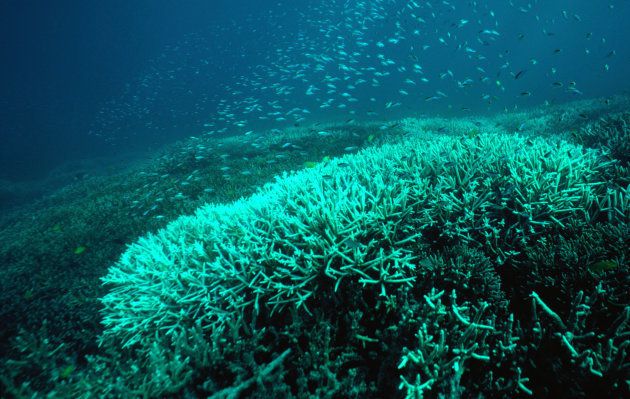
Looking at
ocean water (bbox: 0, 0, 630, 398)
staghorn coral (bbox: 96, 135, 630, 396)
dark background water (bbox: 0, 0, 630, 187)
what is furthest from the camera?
dark background water (bbox: 0, 0, 630, 187)

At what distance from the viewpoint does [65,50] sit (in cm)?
10219

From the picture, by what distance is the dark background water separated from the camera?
72438 millimetres

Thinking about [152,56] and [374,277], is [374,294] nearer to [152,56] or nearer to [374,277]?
[374,277]

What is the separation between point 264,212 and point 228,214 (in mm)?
761

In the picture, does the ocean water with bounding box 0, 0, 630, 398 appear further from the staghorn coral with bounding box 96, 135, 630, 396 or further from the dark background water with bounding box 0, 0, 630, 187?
the dark background water with bounding box 0, 0, 630, 187

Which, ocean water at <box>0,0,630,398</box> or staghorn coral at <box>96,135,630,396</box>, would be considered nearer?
ocean water at <box>0,0,630,398</box>

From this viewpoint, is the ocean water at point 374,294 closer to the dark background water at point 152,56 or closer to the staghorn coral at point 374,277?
the staghorn coral at point 374,277

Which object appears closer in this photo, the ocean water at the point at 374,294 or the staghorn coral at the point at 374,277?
the ocean water at the point at 374,294

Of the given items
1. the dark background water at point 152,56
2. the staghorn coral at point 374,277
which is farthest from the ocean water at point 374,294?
the dark background water at point 152,56

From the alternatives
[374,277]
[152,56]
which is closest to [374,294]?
[374,277]

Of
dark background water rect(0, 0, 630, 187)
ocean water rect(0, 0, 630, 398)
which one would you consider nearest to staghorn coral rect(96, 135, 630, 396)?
ocean water rect(0, 0, 630, 398)

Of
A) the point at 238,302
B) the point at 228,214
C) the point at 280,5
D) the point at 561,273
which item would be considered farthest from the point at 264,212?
the point at 280,5

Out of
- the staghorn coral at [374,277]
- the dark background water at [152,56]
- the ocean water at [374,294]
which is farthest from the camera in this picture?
the dark background water at [152,56]

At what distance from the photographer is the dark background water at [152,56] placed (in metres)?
72.4
